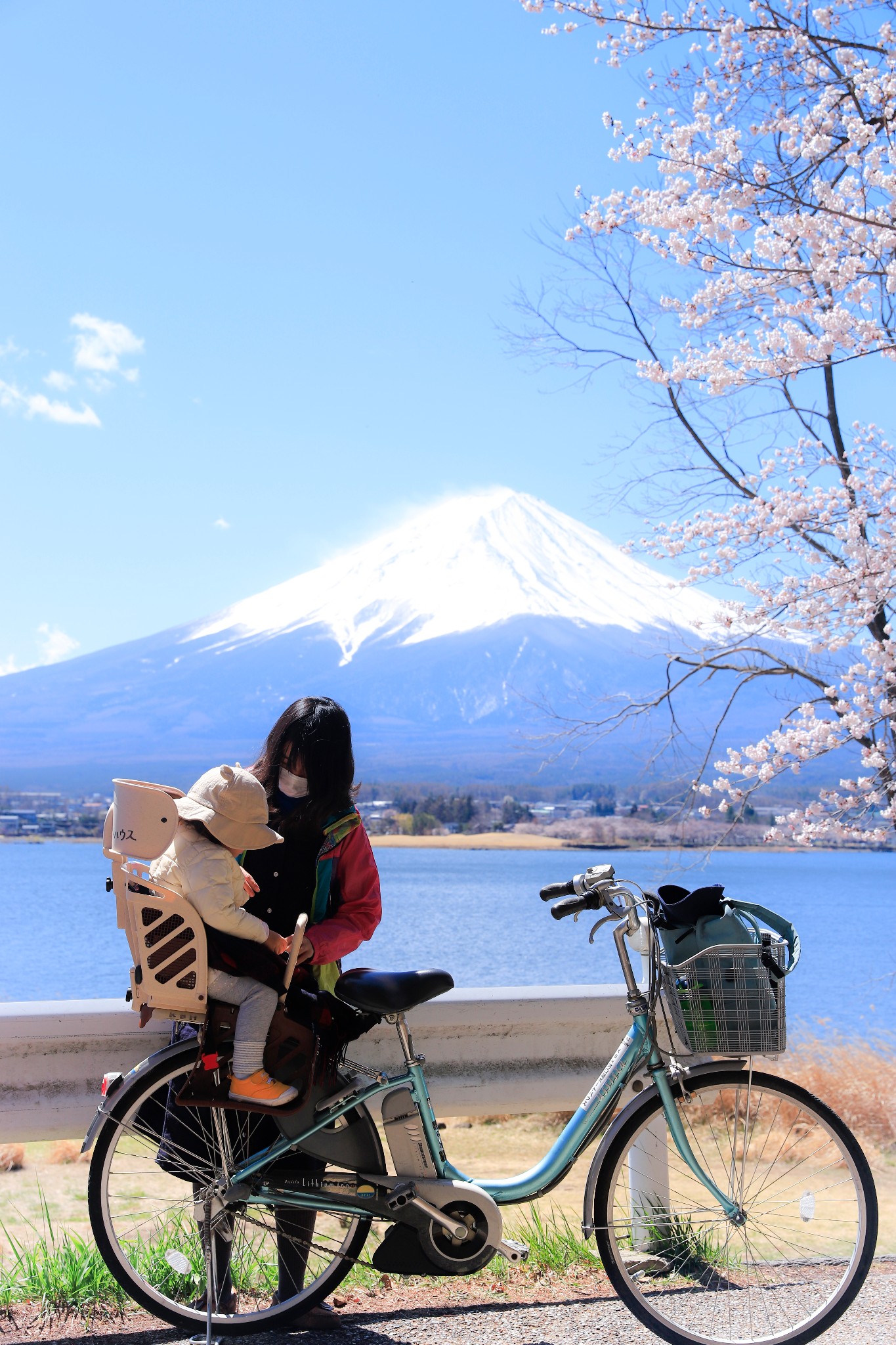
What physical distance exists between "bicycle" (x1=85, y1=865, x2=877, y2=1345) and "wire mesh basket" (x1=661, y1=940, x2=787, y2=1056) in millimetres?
57

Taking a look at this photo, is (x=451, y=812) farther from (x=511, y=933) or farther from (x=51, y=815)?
(x=511, y=933)

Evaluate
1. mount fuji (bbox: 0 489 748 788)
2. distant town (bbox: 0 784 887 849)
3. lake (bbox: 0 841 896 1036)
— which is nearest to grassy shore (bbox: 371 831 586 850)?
distant town (bbox: 0 784 887 849)

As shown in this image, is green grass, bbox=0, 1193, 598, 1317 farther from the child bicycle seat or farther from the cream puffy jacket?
the cream puffy jacket

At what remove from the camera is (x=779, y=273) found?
598cm

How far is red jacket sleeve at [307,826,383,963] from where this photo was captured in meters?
2.86

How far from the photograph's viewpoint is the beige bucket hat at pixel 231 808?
8.70ft

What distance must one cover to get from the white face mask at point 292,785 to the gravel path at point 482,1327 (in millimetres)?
1424

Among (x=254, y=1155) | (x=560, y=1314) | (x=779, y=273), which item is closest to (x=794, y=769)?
(x=779, y=273)

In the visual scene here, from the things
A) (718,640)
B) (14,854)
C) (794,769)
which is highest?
(718,640)

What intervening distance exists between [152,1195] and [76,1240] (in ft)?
0.80

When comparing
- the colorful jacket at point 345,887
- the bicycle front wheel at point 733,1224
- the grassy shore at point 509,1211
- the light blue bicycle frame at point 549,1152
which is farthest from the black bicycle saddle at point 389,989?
the grassy shore at point 509,1211

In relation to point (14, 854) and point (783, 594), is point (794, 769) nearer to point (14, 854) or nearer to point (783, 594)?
point (783, 594)

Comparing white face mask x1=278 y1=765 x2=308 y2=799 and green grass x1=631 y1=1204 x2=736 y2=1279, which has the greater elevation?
white face mask x1=278 y1=765 x2=308 y2=799

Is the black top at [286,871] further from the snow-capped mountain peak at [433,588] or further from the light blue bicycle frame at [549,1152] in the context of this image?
the snow-capped mountain peak at [433,588]
